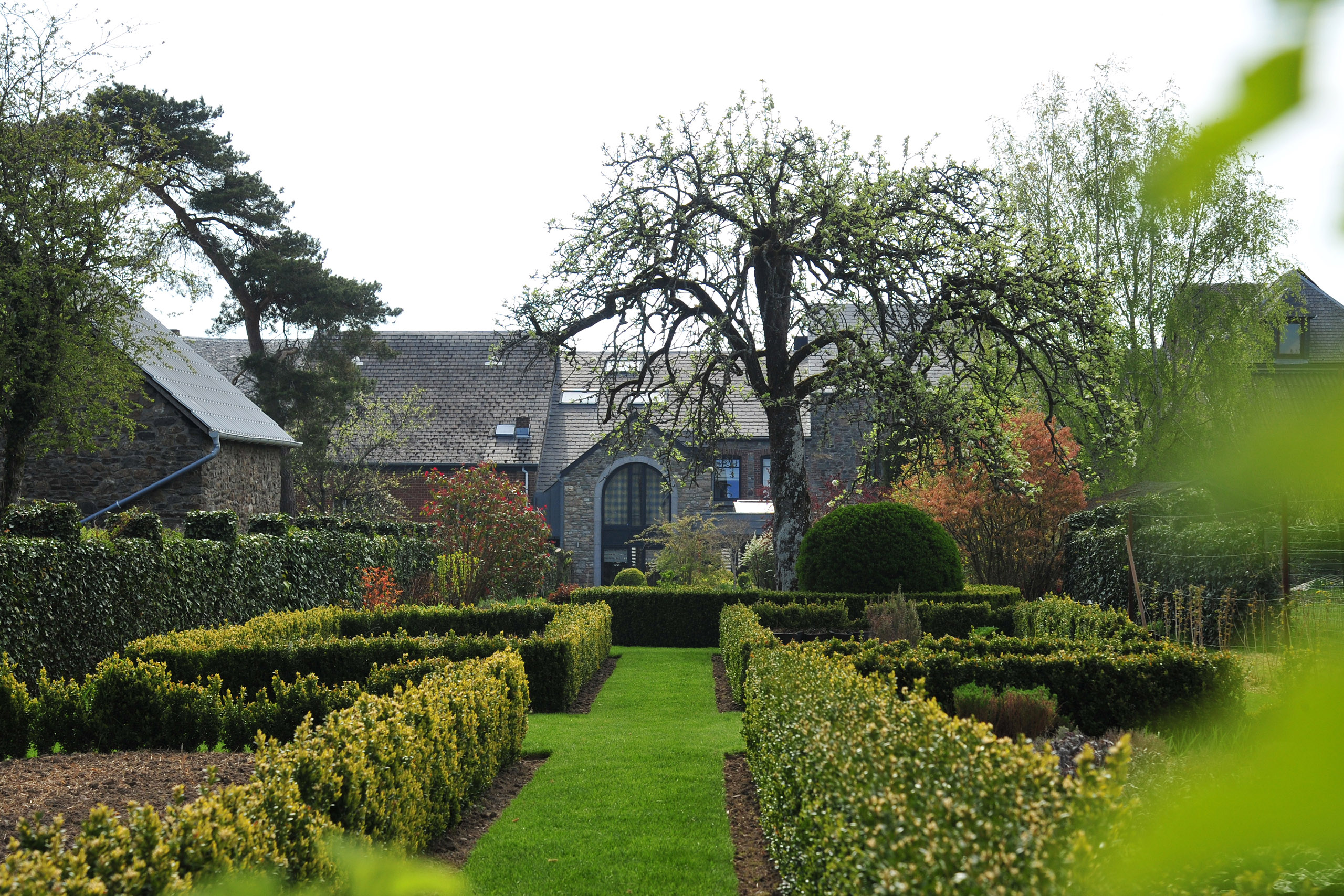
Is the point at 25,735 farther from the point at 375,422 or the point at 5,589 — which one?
the point at 375,422

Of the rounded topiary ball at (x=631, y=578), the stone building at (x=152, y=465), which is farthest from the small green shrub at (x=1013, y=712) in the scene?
the rounded topiary ball at (x=631, y=578)

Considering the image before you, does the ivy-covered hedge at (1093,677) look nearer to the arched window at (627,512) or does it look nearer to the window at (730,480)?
the arched window at (627,512)

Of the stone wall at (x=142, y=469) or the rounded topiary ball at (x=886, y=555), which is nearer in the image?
the rounded topiary ball at (x=886, y=555)

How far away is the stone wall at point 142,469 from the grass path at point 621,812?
1139 cm

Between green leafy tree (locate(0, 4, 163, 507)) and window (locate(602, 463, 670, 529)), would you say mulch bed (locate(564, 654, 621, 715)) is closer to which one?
green leafy tree (locate(0, 4, 163, 507))

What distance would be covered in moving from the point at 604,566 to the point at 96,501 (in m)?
15.3

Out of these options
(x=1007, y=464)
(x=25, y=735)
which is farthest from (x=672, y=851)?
(x=1007, y=464)

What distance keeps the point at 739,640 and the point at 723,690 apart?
61.7 inches

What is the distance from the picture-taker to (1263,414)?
511 mm

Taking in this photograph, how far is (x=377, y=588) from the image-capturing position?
730 inches

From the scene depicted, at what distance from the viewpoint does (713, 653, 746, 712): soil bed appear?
11.5 meters

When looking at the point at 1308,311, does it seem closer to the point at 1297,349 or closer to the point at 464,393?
the point at 1297,349

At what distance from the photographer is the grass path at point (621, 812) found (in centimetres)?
566

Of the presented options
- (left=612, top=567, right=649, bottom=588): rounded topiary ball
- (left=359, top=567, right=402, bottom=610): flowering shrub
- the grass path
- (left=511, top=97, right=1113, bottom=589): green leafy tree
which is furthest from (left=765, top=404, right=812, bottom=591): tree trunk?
the grass path
